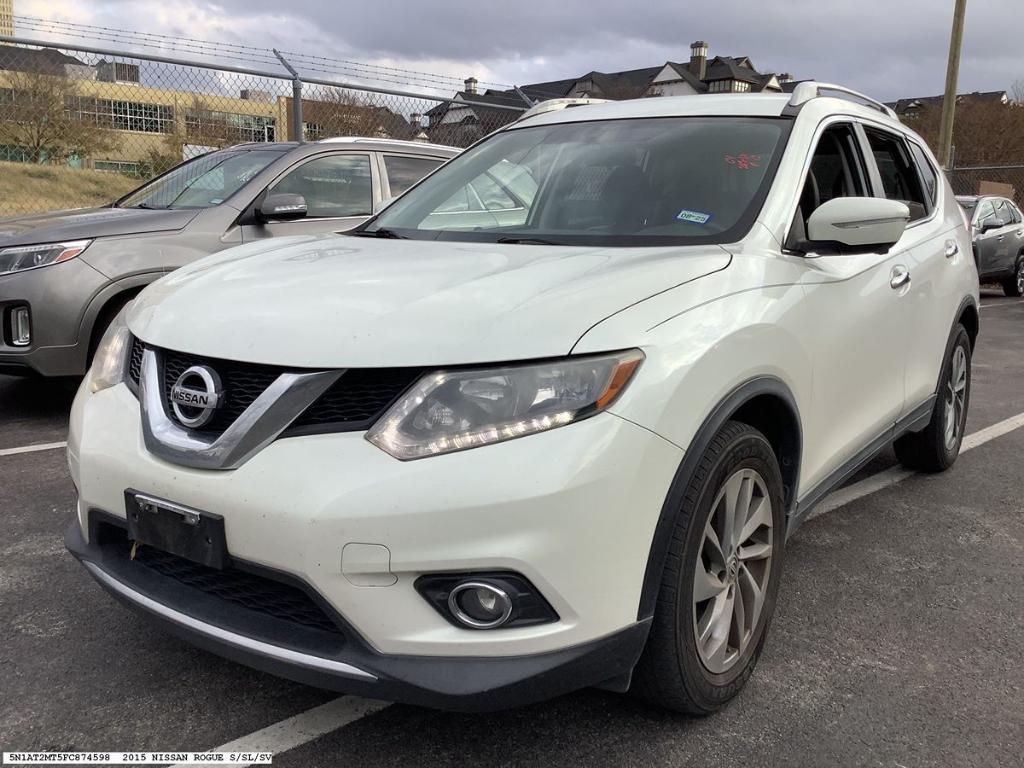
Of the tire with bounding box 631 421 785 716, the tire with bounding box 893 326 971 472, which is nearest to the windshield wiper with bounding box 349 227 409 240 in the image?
the tire with bounding box 631 421 785 716

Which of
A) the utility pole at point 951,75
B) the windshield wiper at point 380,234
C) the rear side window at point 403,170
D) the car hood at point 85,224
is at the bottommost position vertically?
the car hood at point 85,224

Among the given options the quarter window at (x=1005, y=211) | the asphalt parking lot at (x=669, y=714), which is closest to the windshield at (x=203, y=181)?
the asphalt parking lot at (x=669, y=714)

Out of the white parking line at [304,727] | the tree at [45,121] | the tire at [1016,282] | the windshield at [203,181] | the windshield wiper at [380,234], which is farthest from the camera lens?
the tire at [1016,282]

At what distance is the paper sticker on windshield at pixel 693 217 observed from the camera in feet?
9.17

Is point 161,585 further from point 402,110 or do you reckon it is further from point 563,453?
point 402,110

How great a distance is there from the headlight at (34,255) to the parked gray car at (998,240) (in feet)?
40.5

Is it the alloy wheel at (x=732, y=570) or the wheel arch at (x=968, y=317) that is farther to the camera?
the wheel arch at (x=968, y=317)

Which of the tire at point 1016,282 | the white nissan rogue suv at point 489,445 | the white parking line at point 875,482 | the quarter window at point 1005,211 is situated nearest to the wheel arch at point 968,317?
the white parking line at point 875,482

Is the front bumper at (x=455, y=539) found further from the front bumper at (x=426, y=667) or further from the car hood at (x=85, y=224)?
the car hood at (x=85, y=224)

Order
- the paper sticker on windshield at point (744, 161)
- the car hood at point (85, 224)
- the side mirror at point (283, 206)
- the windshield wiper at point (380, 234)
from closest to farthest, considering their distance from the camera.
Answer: the paper sticker on windshield at point (744, 161) < the windshield wiper at point (380, 234) < the side mirror at point (283, 206) < the car hood at point (85, 224)

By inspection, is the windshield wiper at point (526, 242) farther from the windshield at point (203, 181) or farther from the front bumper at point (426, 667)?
the windshield at point (203, 181)

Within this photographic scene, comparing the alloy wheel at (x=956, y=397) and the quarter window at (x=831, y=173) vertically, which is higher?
the quarter window at (x=831, y=173)

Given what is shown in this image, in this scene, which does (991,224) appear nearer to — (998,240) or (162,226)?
(998,240)

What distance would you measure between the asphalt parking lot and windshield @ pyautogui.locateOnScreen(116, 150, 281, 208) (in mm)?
2750
